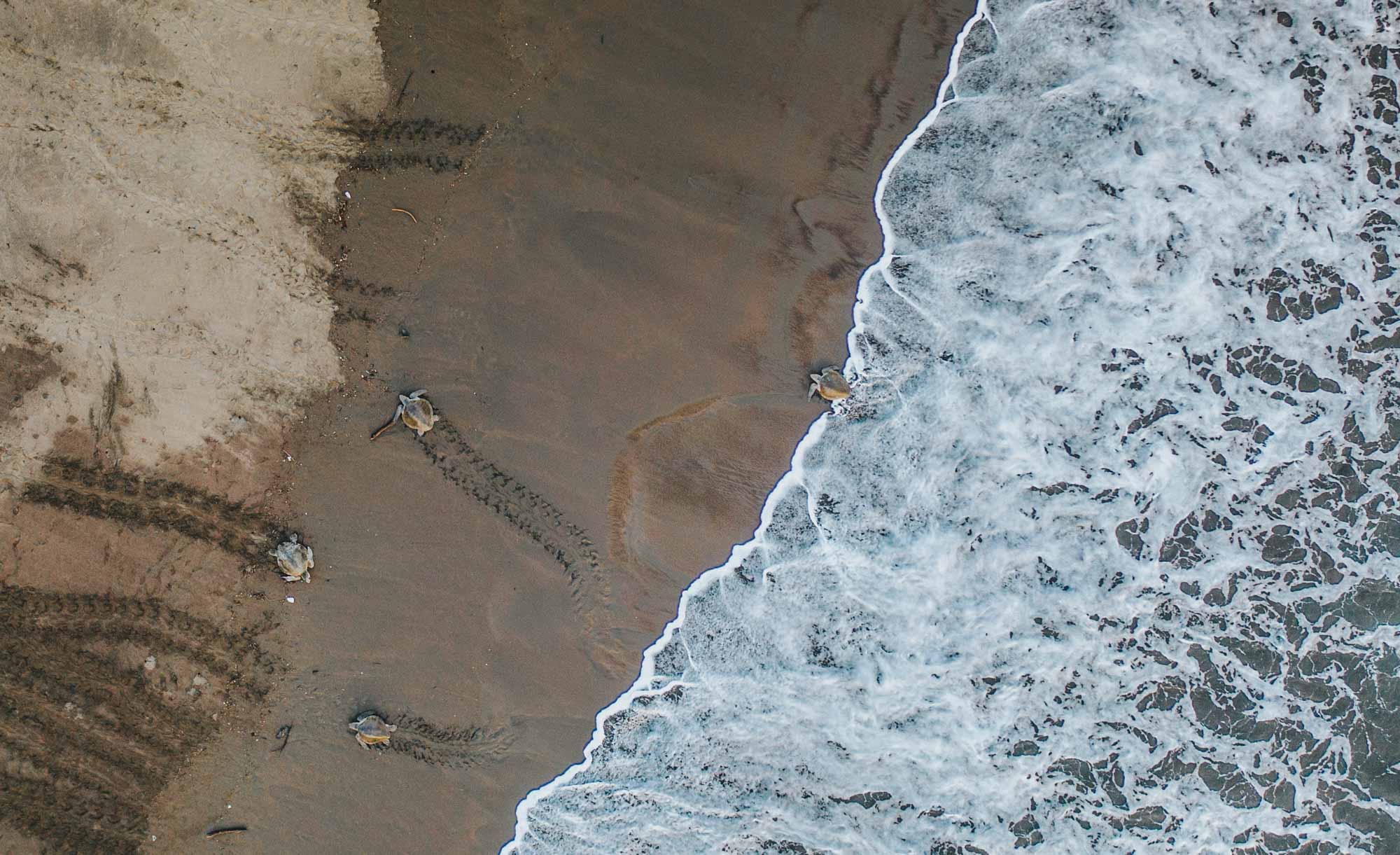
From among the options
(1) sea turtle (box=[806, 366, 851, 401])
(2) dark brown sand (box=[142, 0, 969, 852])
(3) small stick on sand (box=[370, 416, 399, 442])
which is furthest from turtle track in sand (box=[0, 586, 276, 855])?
(1) sea turtle (box=[806, 366, 851, 401])

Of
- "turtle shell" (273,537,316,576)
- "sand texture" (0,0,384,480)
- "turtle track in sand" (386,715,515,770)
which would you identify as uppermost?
"sand texture" (0,0,384,480)

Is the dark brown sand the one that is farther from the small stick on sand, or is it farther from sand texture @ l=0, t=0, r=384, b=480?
sand texture @ l=0, t=0, r=384, b=480

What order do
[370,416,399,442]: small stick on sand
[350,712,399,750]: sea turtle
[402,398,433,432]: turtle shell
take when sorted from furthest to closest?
[350,712,399,750]: sea turtle < [370,416,399,442]: small stick on sand < [402,398,433,432]: turtle shell

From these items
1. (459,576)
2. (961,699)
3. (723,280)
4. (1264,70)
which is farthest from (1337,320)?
(459,576)

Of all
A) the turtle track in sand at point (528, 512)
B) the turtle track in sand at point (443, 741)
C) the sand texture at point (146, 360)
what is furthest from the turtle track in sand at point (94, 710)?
the turtle track in sand at point (528, 512)

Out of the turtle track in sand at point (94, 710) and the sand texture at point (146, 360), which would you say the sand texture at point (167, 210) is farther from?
the turtle track in sand at point (94, 710)

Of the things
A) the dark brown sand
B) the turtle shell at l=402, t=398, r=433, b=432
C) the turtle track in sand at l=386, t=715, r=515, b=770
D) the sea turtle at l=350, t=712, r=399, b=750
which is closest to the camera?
the dark brown sand

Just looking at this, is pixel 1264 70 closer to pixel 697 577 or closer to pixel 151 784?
pixel 697 577
